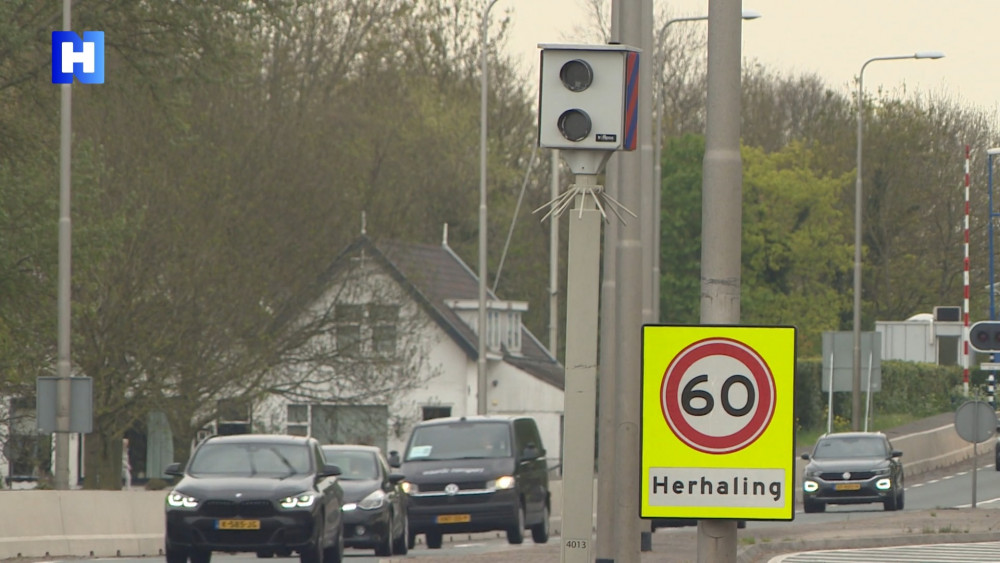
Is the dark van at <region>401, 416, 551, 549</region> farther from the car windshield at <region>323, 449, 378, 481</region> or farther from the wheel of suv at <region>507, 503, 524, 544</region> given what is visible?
the car windshield at <region>323, 449, 378, 481</region>

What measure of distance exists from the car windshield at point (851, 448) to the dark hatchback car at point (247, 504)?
20535 millimetres

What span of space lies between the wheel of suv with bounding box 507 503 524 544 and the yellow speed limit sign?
19684 millimetres

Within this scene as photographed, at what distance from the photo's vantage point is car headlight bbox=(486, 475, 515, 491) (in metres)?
27.3

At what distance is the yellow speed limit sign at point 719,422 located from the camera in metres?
7.96

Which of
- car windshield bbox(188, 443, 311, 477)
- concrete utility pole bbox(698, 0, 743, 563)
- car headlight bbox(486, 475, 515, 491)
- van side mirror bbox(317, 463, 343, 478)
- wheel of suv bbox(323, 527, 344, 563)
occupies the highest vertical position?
concrete utility pole bbox(698, 0, 743, 563)

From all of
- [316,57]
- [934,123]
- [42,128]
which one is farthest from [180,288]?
[934,123]

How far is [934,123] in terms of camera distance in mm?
74188

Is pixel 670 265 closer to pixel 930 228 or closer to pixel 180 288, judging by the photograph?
pixel 930 228

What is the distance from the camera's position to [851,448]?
40.8 meters

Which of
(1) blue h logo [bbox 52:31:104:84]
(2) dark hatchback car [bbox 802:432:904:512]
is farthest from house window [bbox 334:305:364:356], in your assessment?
(1) blue h logo [bbox 52:31:104:84]

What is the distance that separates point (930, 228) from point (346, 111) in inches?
1139

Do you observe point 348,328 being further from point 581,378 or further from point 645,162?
point 581,378

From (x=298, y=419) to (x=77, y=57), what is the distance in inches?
1125

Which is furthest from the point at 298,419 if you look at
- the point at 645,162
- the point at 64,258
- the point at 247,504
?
the point at 247,504
